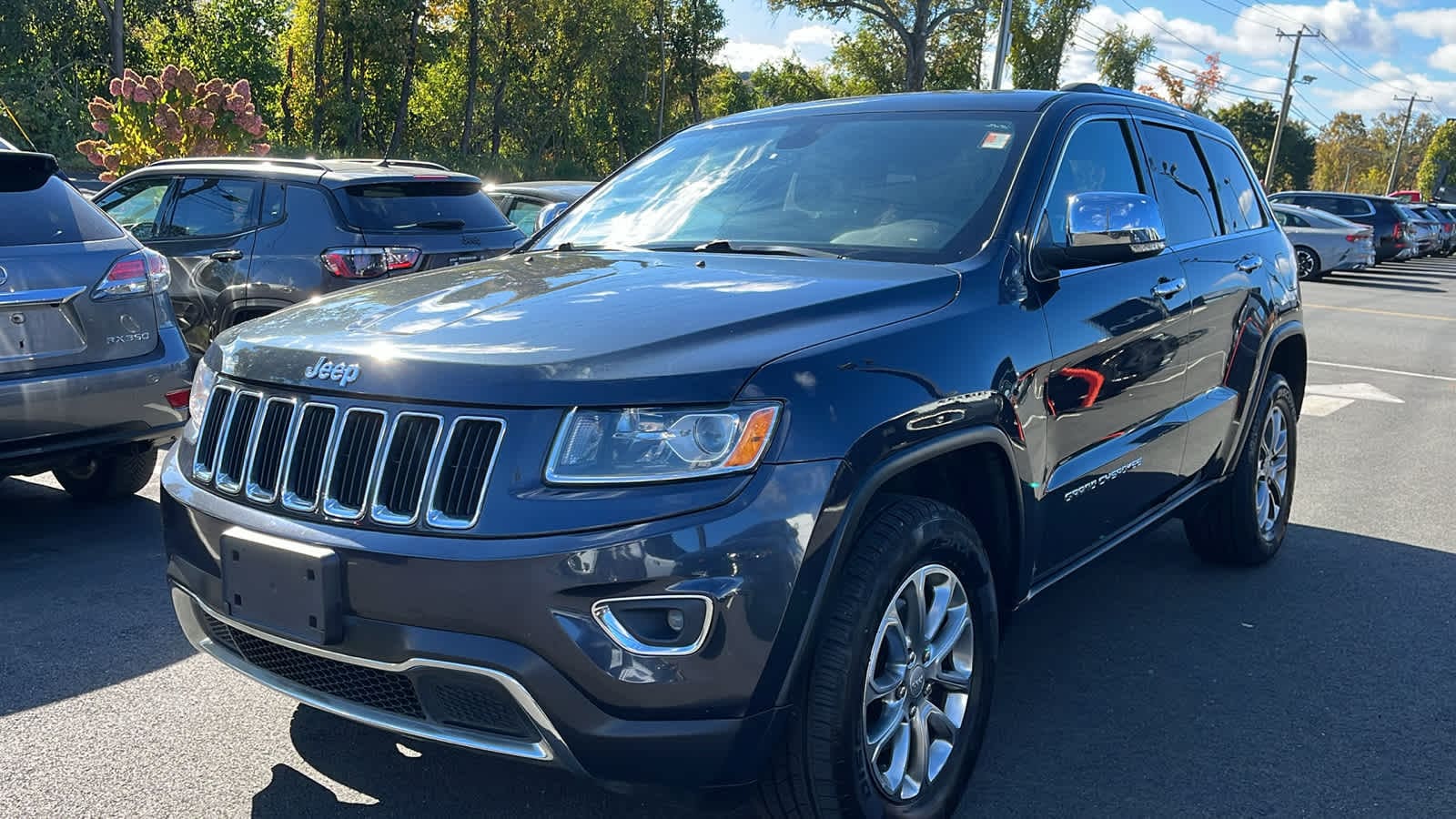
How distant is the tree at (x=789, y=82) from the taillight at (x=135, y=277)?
60723mm

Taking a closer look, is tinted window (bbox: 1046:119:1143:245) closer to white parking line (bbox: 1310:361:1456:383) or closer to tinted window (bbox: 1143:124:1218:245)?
tinted window (bbox: 1143:124:1218:245)

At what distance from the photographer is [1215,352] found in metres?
4.42

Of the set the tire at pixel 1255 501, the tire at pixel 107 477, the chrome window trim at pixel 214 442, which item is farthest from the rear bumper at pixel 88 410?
the tire at pixel 1255 501

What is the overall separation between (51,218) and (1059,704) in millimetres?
4208

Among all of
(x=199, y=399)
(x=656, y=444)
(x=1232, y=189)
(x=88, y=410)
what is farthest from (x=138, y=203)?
(x=656, y=444)

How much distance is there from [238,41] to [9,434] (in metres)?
40.8

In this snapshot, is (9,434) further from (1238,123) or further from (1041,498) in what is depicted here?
(1238,123)

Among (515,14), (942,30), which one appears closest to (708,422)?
(515,14)

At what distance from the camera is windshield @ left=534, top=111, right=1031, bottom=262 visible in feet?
11.1

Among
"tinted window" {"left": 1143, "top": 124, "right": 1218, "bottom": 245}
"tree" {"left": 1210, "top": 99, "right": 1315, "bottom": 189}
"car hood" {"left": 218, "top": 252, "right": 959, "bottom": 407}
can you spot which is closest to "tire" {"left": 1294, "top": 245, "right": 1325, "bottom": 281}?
"tinted window" {"left": 1143, "top": 124, "right": 1218, "bottom": 245}

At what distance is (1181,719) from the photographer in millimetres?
3605

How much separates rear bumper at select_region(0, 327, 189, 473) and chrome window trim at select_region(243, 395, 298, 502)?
2.27m

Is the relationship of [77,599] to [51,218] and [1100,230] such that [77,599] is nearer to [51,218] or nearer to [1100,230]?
[51,218]

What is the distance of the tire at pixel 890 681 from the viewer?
2.43 meters
